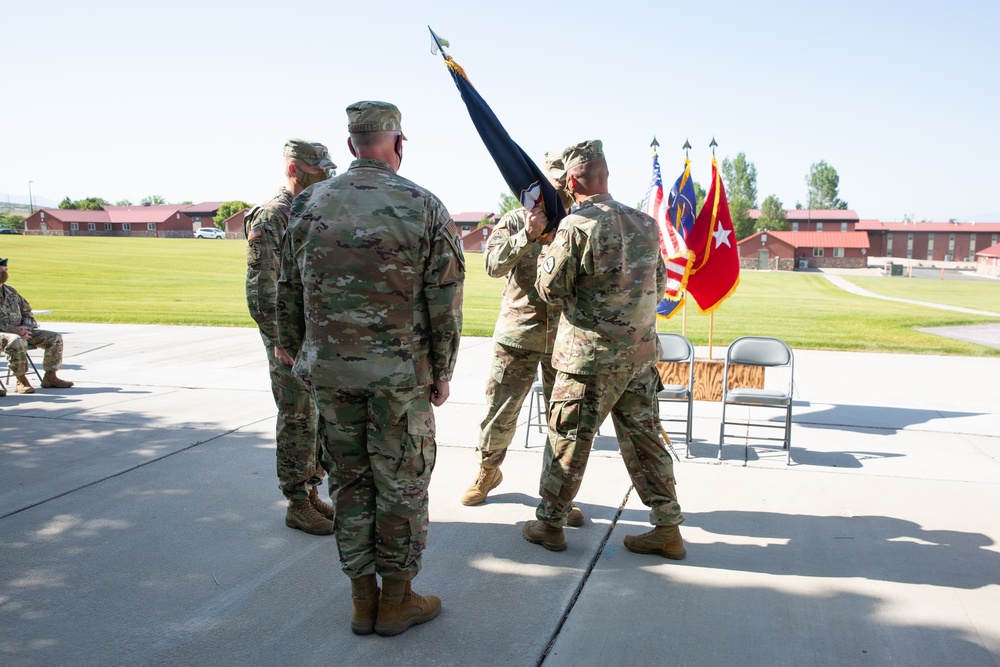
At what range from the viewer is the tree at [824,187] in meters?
113

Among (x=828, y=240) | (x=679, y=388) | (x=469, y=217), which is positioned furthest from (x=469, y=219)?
(x=679, y=388)

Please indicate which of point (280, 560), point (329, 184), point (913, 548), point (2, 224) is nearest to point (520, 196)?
point (329, 184)

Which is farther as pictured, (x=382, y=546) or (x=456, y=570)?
(x=456, y=570)

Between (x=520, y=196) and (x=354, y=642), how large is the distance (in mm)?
2502

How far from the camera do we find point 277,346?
14.2ft

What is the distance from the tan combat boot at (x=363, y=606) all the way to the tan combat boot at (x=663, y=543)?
1587 millimetres

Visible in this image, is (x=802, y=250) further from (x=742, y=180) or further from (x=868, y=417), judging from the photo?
(x=868, y=417)

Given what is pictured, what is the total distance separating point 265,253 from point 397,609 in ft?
7.14

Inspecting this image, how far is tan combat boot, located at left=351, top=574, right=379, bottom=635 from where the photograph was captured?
335 centimetres

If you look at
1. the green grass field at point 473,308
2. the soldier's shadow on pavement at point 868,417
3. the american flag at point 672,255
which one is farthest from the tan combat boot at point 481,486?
the green grass field at point 473,308

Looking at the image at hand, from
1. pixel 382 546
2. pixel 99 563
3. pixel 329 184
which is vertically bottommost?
pixel 99 563

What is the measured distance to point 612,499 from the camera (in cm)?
513

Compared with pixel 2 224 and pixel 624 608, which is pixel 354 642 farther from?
pixel 2 224

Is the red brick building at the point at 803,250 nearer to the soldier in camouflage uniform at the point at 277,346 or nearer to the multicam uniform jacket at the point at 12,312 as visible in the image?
the multicam uniform jacket at the point at 12,312
